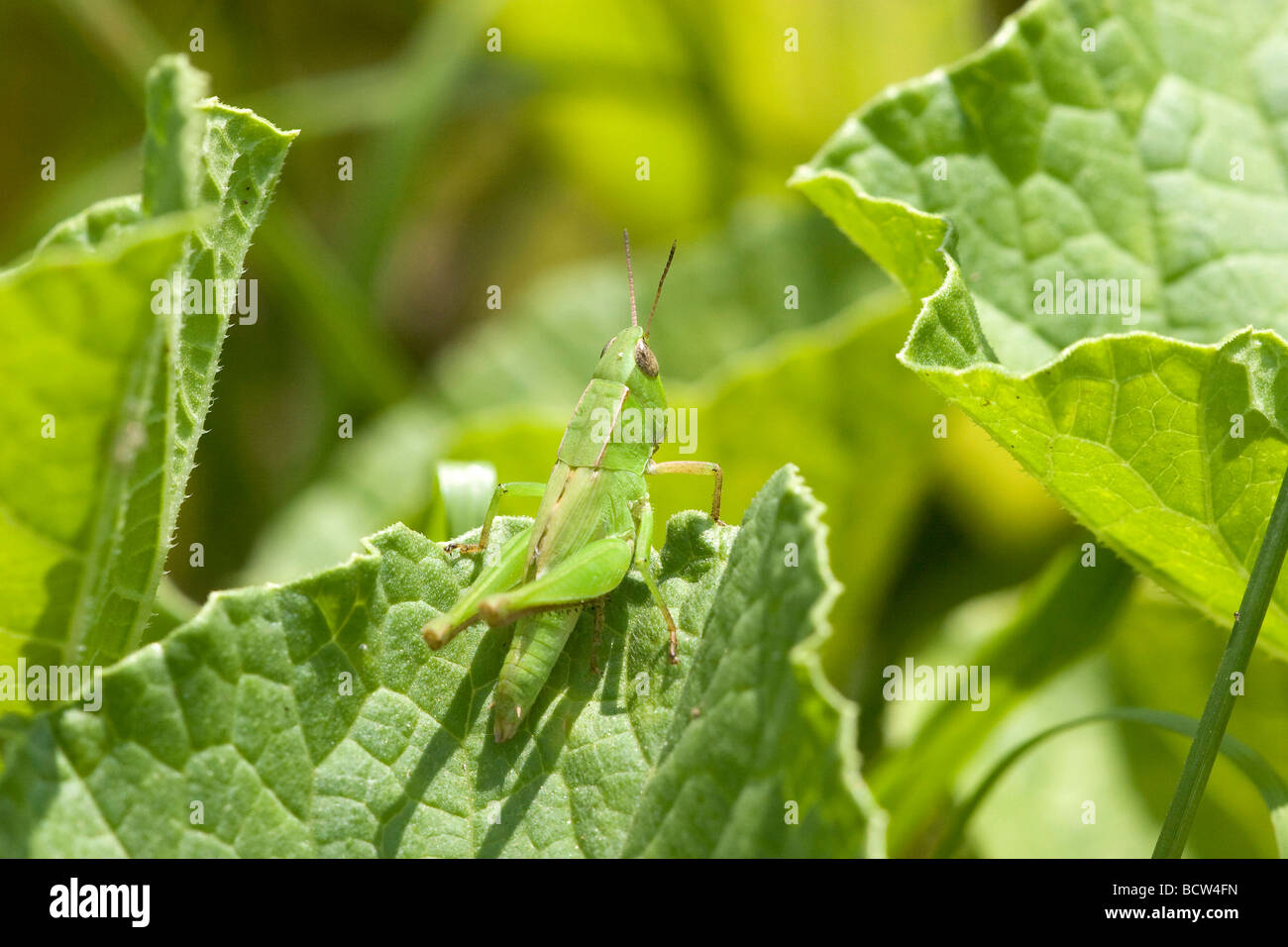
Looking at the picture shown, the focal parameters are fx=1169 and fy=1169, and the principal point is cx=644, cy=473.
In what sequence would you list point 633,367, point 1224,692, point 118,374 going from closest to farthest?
point 118,374 → point 1224,692 → point 633,367

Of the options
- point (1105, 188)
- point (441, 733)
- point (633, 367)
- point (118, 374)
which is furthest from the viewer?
point (633, 367)

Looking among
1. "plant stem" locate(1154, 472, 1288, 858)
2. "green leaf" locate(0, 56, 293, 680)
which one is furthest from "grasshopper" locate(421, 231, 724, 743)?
"plant stem" locate(1154, 472, 1288, 858)

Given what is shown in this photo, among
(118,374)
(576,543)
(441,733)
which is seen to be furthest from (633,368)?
(118,374)

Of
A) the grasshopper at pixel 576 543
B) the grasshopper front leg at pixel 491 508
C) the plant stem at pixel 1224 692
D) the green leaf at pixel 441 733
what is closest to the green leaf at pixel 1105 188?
the plant stem at pixel 1224 692

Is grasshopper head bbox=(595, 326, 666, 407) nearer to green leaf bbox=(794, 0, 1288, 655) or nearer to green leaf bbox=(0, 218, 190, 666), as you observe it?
green leaf bbox=(794, 0, 1288, 655)

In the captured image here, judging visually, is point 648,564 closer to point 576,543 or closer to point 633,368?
point 576,543

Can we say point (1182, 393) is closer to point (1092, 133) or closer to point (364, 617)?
point (1092, 133)

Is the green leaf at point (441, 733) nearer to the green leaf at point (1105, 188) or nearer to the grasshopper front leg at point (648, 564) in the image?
the grasshopper front leg at point (648, 564)
